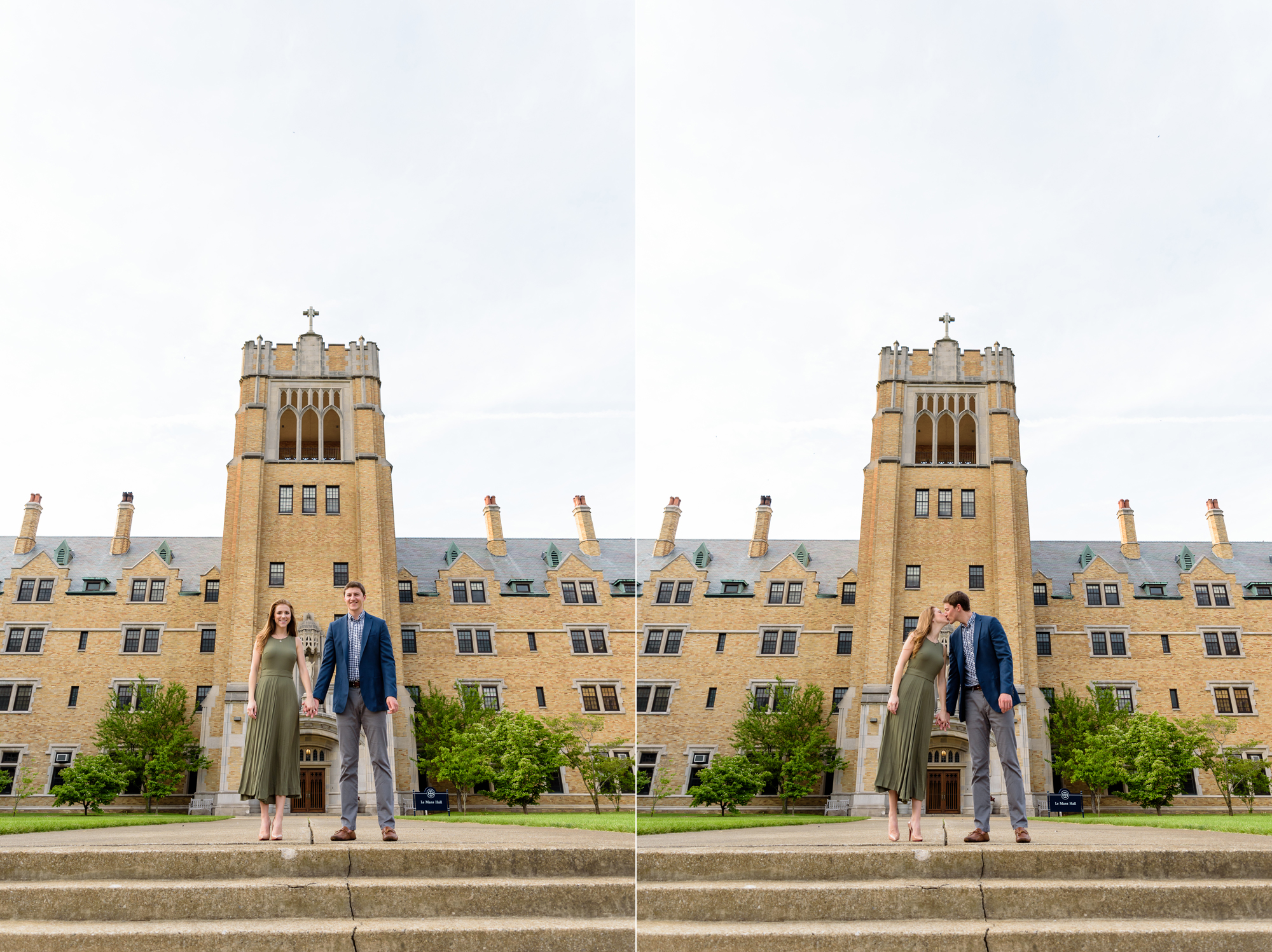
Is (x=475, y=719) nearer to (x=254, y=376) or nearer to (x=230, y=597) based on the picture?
(x=230, y=597)

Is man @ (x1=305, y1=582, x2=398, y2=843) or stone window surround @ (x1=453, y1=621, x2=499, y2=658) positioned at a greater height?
stone window surround @ (x1=453, y1=621, x2=499, y2=658)

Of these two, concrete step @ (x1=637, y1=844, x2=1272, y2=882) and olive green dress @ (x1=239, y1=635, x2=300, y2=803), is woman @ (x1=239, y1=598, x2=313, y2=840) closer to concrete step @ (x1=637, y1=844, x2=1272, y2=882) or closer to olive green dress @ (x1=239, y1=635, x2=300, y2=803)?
olive green dress @ (x1=239, y1=635, x2=300, y2=803)

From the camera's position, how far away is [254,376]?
41.1 meters

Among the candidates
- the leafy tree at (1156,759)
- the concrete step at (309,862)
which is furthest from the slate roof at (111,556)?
the concrete step at (309,862)

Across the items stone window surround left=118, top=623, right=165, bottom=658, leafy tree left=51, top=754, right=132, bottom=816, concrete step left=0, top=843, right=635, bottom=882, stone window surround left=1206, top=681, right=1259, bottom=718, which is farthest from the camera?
stone window surround left=1206, top=681, right=1259, bottom=718

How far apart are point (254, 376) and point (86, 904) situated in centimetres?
3834

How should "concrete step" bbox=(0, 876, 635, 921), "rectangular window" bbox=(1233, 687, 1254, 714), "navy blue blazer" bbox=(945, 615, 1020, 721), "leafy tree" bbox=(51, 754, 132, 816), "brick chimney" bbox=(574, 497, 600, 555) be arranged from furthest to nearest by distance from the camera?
"brick chimney" bbox=(574, 497, 600, 555) → "rectangular window" bbox=(1233, 687, 1254, 714) → "leafy tree" bbox=(51, 754, 132, 816) → "navy blue blazer" bbox=(945, 615, 1020, 721) → "concrete step" bbox=(0, 876, 635, 921)

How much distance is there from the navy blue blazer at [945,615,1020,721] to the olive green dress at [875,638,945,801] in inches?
6.4

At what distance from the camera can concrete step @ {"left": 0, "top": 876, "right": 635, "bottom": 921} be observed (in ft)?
17.4

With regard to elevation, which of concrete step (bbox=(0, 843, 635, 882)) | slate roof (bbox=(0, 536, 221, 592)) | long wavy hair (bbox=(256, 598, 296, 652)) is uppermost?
slate roof (bbox=(0, 536, 221, 592))

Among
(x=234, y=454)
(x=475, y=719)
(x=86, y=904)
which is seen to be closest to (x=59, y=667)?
(x=234, y=454)

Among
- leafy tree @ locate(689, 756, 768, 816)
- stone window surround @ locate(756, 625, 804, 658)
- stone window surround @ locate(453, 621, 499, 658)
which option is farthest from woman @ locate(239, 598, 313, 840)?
stone window surround @ locate(756, 625, 804, 658)

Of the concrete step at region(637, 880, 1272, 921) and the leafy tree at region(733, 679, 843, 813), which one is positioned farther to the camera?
the leafy tree at region(733, 679, 843, 813)

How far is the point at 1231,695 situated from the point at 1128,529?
926cm
